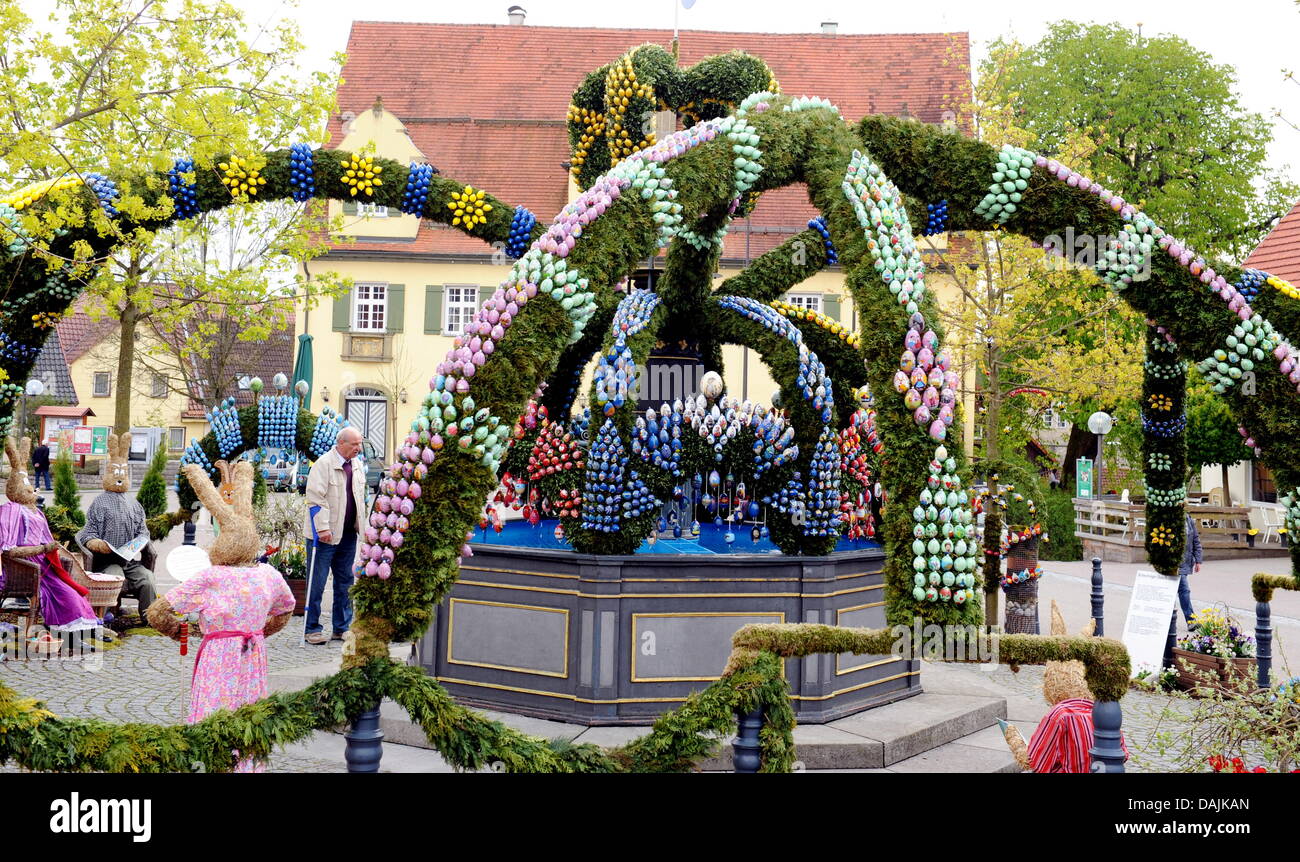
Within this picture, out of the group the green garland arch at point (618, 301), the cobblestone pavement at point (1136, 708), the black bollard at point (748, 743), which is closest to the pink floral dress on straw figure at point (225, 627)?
the green garland arch at point (618, 301)

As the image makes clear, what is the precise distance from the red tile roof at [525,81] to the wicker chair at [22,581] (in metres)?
21.0

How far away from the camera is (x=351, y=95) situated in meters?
31.1

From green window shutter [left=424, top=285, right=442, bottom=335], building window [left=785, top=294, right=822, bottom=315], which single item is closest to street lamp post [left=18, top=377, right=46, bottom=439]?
green window shutter [left=424, top=285, right=442, bottom=335]

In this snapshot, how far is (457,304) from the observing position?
30.2m

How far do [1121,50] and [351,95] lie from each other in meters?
21.4

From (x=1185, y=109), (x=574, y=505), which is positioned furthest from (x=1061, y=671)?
(x=1185, y=109)

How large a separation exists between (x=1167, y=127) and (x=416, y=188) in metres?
24.6

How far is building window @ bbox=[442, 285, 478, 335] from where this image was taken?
1186 inches

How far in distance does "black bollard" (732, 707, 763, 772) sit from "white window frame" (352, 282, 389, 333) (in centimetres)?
2730

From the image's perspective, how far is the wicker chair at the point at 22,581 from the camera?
29.5ft

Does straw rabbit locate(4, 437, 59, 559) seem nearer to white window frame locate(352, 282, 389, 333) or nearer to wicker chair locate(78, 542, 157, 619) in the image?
wicker chair locate(78, 542, 157, 619)

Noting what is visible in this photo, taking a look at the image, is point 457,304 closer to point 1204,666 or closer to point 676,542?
point 676,542

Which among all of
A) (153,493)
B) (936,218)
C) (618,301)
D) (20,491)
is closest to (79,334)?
(153,493)

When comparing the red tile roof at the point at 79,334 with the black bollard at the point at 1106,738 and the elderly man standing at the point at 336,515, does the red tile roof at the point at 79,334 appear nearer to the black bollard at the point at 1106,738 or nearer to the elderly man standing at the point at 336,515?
the elderly man standing at the point at 336,515
